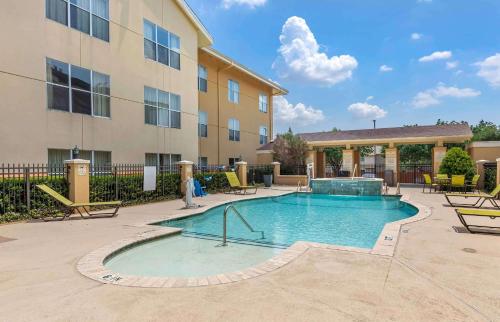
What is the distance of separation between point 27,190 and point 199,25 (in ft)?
45.4

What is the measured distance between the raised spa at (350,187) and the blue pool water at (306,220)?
879 mm

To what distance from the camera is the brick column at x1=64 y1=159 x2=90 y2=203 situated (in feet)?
35.1

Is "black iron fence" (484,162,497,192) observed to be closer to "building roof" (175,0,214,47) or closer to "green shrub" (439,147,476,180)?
"green shrub" (439,147,476,180)

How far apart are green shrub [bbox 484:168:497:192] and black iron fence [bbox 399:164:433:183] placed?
23.3 ft

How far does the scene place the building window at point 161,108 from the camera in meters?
16.1

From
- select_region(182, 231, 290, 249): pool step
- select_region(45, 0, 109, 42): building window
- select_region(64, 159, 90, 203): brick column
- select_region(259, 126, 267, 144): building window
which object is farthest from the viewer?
select_region(259, 126, 267, 144): building window

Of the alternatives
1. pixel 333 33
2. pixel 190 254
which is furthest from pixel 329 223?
pixel 333 33

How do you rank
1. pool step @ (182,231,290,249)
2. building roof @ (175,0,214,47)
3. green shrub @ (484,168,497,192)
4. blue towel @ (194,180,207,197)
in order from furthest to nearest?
building roof @ (175,0,214,47)
green shrub @ (484,168,497,192)
blue towel @ (194,180,207,197)
pool step @ (182,231,290,249)

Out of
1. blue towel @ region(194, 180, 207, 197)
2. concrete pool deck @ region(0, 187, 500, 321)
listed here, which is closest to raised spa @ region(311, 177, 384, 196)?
blue towel @ region(194, 180, 207, 197)

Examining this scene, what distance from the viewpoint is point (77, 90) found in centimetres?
1262

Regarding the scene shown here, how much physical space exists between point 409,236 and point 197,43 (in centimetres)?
1744

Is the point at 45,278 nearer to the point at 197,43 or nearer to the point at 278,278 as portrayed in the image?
the point at 278,278

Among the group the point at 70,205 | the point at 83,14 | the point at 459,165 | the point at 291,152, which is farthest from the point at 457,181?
the point at 83,14

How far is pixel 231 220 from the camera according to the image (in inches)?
424
